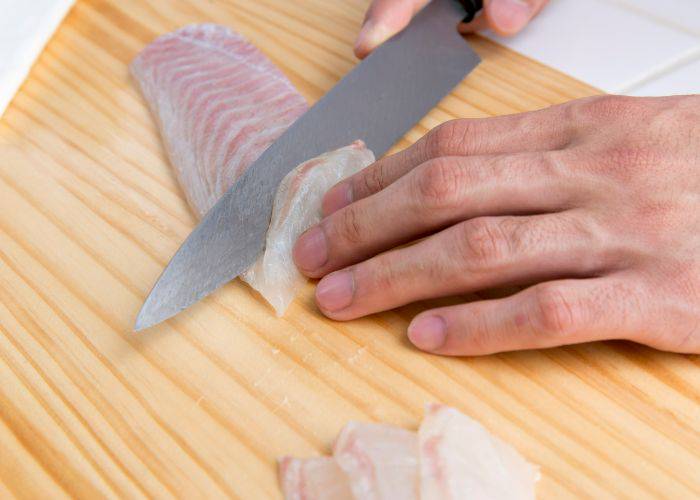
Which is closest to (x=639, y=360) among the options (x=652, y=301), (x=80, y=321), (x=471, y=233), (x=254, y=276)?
(x=652, y=301)

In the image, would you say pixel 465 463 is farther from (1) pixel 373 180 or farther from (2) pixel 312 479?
(1) pixel 373 180

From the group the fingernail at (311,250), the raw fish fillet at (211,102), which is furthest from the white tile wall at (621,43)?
the fingernail at (311,250)

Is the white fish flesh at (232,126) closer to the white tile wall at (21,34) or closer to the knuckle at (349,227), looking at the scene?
the knuckle at (349,227)

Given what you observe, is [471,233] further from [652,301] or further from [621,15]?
[621,15]

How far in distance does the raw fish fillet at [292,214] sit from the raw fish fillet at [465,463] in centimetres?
45

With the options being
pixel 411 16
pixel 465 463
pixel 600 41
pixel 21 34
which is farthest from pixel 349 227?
pixel 21 34

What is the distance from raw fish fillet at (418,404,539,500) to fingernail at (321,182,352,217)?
0.55 m

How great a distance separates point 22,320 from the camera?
1.60 metres

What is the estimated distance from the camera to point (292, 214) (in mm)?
1654

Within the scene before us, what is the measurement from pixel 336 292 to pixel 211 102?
2.43ft

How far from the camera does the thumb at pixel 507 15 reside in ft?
7.06

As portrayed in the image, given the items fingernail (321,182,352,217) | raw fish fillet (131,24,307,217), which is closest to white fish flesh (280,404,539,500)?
fingernail (321,182,352,217)

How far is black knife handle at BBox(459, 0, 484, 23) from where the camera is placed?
Answer: 2.12 m

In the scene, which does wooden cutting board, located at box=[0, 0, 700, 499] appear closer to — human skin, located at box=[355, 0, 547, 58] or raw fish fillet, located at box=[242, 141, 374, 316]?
raw fish fillet, located at box=[242, 141, 374, 316]
